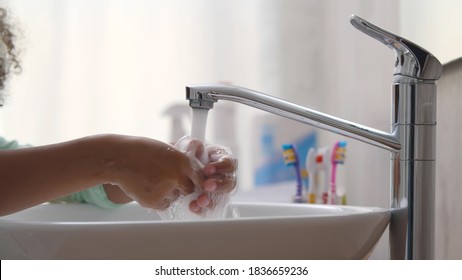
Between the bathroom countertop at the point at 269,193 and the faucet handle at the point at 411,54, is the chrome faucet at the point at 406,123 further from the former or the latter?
the bathroom countertop at the point at 269,193

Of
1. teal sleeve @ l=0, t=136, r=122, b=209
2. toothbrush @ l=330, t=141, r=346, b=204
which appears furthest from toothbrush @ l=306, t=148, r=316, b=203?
teal sleeve @ l=0, t=136, r=122, b=209

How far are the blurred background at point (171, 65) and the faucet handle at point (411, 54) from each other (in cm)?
63

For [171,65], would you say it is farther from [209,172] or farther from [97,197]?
[209,172]

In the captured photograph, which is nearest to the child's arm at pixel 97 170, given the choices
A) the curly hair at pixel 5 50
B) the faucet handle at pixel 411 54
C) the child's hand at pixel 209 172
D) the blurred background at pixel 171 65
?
the child's hand at pixel 209 172

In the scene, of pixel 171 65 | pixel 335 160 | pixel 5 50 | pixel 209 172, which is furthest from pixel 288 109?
pixel 171 65

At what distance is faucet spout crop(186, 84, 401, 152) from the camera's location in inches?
23.6

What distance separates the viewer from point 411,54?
598 mm

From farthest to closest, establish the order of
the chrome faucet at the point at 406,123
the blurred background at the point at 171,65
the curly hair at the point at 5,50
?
the blurred background at the point at 171,65 < the curly hair at the point at 5,50 < the chrome faucet at the point at 406,123

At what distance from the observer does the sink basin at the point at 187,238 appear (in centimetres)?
50

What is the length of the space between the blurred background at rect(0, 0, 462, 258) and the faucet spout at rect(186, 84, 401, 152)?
0.63m

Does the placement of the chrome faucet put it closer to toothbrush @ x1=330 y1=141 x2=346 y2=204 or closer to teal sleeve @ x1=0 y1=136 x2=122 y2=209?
teal sleeve @ x1=0 y1=136 x2=122 y2=209

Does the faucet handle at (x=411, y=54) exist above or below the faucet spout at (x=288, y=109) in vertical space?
above
